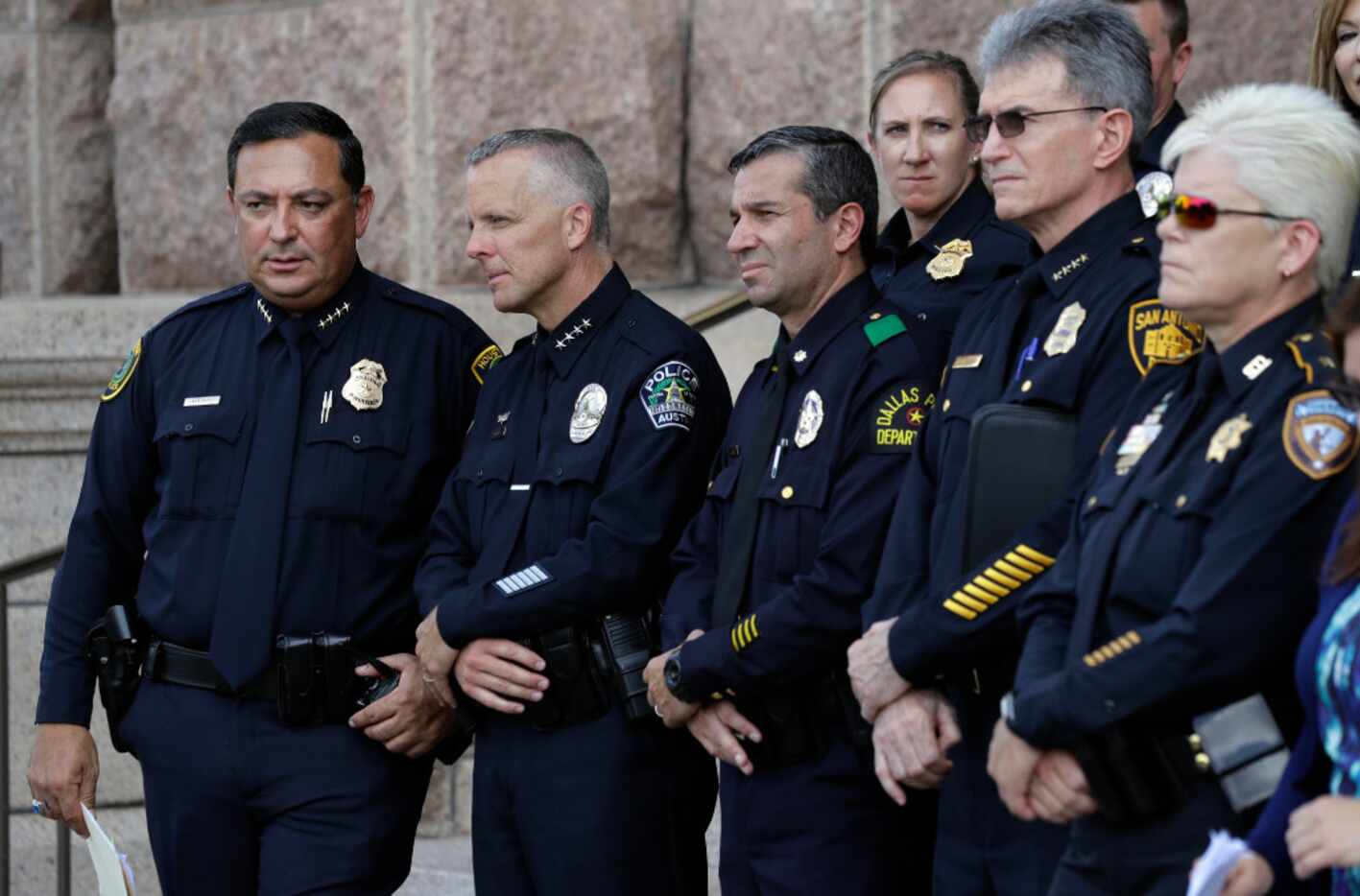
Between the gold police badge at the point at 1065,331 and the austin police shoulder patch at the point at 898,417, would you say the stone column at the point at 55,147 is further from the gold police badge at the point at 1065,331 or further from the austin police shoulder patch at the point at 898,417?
the gold police badge at the point at 1065,331

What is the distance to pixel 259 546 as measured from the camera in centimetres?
432

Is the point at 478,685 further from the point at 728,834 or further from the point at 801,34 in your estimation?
the point at 801,34

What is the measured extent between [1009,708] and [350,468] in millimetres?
1746

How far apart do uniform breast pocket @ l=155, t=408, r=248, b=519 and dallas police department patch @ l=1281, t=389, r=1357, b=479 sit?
2287mm

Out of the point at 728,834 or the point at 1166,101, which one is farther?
the point at 1166,101

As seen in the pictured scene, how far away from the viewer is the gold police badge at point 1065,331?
3379 mm

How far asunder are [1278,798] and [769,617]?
113 centimetres

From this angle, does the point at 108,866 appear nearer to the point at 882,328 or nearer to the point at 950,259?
the point at 882,328

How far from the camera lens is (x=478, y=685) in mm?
4117

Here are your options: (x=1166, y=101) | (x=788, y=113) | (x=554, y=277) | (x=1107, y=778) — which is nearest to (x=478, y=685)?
(x=554, y=277)

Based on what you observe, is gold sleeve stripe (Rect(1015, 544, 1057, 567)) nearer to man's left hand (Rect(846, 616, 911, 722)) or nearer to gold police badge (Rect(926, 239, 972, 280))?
man's left hand (Rect(846, 616, 911, 722))

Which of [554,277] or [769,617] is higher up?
[554,277]

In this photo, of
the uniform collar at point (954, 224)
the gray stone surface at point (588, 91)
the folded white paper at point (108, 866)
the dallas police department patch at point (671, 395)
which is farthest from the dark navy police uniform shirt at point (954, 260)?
the folded white paper at point (108, 866)

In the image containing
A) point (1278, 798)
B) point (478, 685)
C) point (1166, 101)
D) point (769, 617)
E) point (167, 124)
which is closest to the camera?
point (1278, 798)
